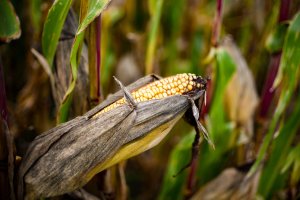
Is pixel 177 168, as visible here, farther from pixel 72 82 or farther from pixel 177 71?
pixel 177 71

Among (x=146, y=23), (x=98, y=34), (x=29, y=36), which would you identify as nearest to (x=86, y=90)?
(x=98, y=34)

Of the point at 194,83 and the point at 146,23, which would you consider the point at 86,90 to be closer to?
the point at 194,83

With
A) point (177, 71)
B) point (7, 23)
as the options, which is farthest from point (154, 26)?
point (177, 71)

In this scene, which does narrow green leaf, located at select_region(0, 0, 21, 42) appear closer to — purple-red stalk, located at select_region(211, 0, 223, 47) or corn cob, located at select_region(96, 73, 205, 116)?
corn cob, located at select_region(96, 73, 205, 116)

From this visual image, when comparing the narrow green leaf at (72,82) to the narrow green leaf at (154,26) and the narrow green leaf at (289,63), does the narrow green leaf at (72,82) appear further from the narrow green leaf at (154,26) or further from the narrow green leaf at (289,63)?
the narrow green leaf at (289,63)

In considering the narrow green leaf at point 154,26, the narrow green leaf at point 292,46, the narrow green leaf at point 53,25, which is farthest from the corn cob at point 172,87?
the narrow green leaf at point 154,26

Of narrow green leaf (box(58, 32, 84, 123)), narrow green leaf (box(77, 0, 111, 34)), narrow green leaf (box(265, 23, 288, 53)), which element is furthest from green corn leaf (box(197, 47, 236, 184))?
narrow green leaf (box(77, 0, 111, 34))

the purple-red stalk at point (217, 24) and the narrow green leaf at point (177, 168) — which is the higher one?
the purple-red stalk at point (217, 24)
